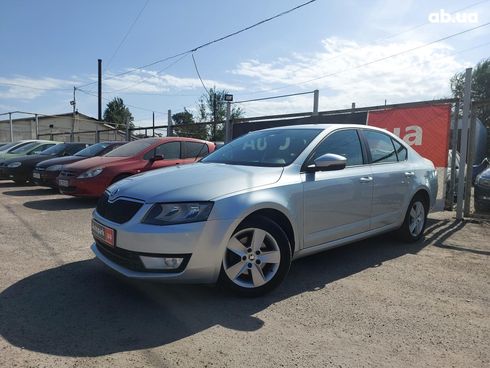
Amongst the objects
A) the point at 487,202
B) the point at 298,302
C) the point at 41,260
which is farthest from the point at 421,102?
the point at 41,260

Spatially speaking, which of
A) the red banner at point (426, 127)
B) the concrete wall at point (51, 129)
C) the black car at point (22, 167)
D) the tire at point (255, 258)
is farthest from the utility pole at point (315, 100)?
the concrete wall at point (51, 129)

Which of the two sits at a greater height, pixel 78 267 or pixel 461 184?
pixel 461 184

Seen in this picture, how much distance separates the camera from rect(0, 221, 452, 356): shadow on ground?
2.89 metres

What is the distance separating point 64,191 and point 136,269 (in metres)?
6.13

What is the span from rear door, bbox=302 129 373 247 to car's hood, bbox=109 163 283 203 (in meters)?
0.46

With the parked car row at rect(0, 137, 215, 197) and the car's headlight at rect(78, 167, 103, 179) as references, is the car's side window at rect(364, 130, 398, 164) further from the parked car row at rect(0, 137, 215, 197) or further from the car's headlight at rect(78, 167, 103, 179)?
the car's headlight at rect(78, 167, 103, 179)

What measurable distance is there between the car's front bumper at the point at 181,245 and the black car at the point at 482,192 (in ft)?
19.5

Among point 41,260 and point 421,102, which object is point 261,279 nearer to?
point 41,260

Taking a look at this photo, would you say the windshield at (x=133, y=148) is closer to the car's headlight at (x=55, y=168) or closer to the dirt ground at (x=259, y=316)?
the car's headlight at (x=55, y=168)

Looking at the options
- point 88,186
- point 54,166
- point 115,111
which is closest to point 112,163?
point 88,186

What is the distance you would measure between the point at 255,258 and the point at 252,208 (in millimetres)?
459

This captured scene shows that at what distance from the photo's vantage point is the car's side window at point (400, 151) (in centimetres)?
553

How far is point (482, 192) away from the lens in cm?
749

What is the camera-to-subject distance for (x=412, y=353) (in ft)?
9.32
